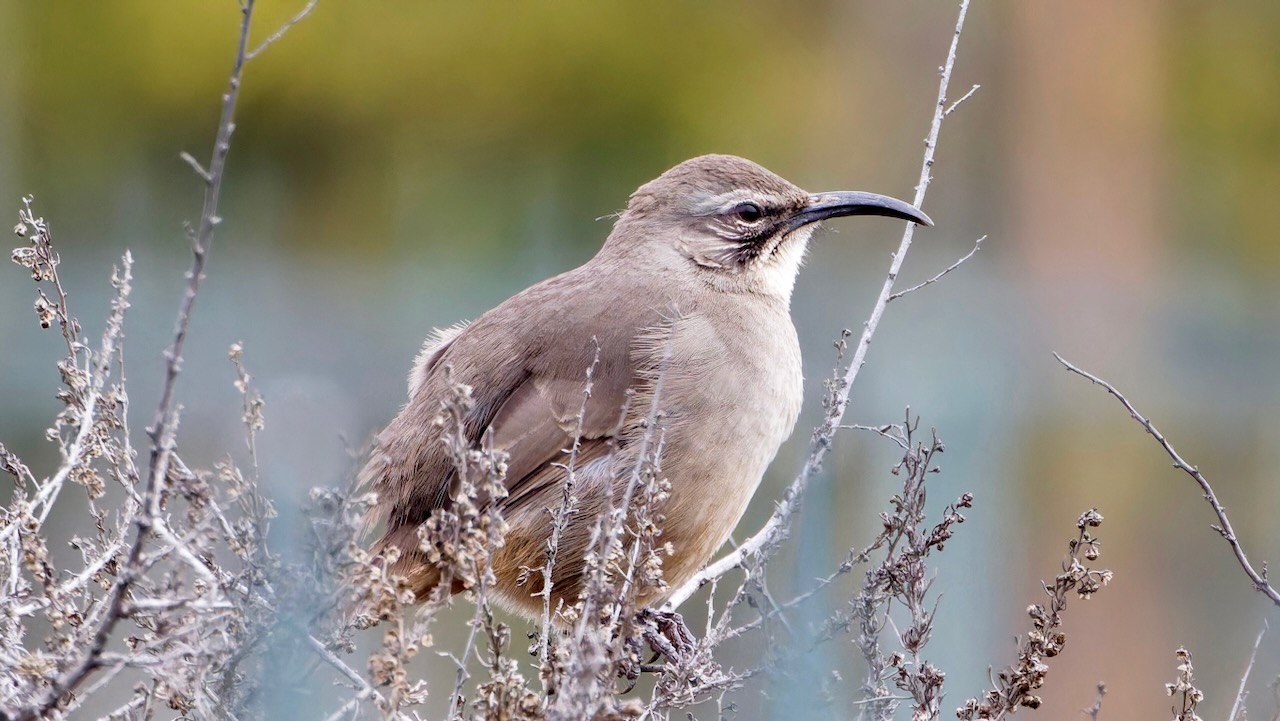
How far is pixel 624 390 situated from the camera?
3.77 meters

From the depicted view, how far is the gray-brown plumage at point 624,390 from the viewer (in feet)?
11.7

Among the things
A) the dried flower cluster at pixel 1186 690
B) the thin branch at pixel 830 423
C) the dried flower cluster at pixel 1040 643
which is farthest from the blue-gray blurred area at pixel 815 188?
the dried flower cluster at pixel 1186 690

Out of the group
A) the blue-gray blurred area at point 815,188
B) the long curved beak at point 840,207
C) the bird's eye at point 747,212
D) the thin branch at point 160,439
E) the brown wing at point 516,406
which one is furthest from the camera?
the blue-gray blurred area at point 815,188

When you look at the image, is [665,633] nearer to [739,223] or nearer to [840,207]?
[739,223]

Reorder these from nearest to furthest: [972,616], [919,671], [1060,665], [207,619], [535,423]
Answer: [207,619], [919,671], [535,423], [972,616], [1060,665]

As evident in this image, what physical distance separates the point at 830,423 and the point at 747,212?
132 centimetres

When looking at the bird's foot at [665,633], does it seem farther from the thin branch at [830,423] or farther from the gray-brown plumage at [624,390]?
the gray-brown plumage at [624,390]

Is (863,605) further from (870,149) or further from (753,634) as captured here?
(870,149)

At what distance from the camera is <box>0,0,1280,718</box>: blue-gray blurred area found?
32.8ft

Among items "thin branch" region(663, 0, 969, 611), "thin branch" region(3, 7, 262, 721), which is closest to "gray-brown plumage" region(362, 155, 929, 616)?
"thin branch" region(663, 0, 969, 611)

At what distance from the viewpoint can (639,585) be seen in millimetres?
3014

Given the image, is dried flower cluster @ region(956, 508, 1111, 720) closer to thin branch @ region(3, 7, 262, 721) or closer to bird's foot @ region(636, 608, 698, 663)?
bird's foot @ region(636, 608, 698, 663)

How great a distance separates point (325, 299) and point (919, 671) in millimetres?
10189

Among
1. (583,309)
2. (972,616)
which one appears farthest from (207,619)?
(972,616)
